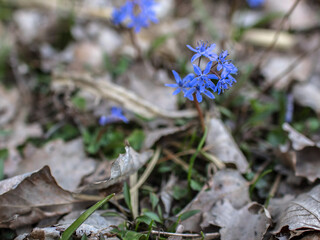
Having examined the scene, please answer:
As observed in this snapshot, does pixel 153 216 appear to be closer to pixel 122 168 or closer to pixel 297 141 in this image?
pixel 122 168

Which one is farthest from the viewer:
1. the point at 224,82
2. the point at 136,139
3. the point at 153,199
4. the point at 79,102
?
the point at 79,102

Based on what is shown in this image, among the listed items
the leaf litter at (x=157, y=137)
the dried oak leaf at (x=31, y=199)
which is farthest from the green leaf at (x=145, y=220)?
the dried oak leaf at (x=31, y=199)

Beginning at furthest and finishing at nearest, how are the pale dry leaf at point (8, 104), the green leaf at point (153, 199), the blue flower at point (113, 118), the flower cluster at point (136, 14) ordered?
the pale dry leaf at point (8, 104) → the flower cluster at point (136, 14) → the blue flower at point (113, 118) → the green leaf at point (153, 199)

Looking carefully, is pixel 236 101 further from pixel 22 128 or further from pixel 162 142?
pixel 22 128

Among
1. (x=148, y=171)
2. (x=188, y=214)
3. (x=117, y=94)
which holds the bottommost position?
(x=188, y=214)

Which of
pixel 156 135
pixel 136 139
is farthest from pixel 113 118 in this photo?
pixel 156 135

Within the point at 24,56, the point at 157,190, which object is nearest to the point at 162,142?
the point at 157,190

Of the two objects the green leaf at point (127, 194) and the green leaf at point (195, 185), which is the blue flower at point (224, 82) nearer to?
the green leaf at point (195, 185)
